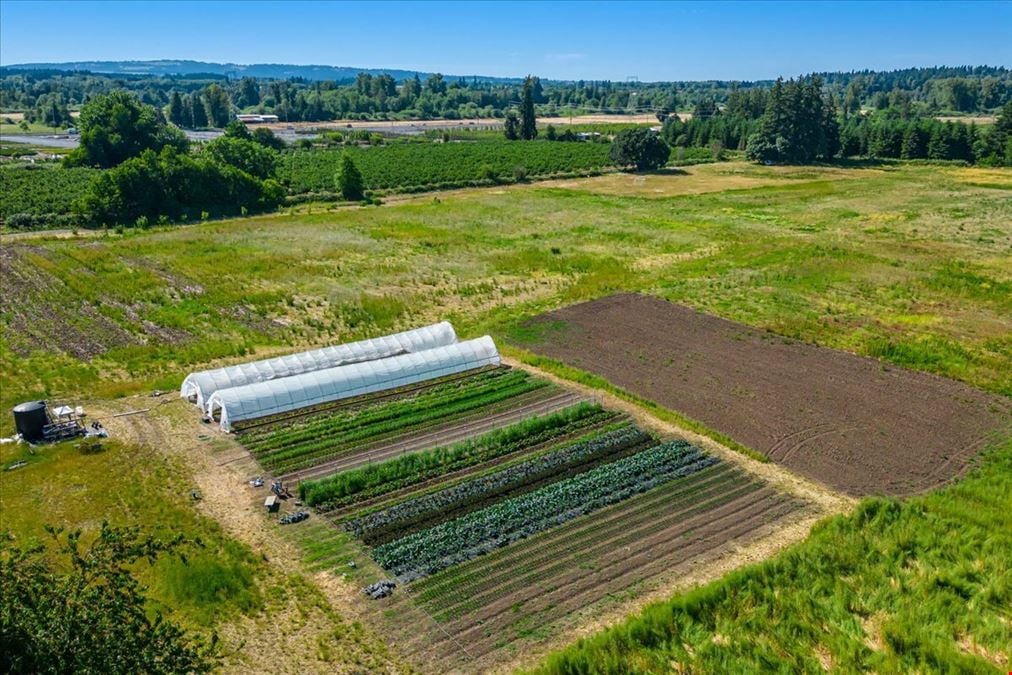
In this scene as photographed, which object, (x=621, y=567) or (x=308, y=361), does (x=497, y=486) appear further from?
(x=308, y=361)

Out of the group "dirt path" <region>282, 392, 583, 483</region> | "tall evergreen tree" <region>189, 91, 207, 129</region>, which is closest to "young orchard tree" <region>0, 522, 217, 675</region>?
"dirt path" <region>282, 392, 583, 483</region>

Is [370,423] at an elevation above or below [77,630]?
below

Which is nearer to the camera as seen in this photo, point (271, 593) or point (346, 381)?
point (271, 593)

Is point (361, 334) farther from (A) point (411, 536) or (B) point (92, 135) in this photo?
(B) point (92, 135)

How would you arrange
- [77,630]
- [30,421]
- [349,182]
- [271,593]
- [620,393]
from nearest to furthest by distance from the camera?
[77,630], [271,593], [30,421], [620,393], [349,182]

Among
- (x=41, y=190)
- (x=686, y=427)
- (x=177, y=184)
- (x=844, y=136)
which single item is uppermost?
(x=844, y=136)

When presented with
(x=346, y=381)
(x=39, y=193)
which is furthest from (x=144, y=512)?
(x=39, y=193)

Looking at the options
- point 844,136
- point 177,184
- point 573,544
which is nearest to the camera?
point 573,544
